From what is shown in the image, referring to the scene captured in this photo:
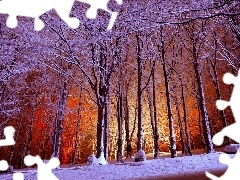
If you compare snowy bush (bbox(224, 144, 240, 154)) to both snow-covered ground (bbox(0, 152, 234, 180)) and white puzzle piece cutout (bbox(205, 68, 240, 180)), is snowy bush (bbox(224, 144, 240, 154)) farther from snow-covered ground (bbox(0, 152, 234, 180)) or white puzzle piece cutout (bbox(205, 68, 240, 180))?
white puzzle piece cutout (bbox(205, 68, 240, 180))

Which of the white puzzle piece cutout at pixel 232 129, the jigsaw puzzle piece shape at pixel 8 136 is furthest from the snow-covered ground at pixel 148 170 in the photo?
the jigsaw puzzle piece shape at pixel 8 136

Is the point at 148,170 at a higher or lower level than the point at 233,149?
lower

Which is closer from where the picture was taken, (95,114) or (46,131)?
(95,114)

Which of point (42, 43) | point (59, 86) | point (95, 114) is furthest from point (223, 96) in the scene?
point (42, 43)

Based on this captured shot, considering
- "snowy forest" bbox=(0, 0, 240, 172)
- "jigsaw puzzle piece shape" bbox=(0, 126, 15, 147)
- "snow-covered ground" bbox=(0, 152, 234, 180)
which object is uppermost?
"snowy forest" bbox=(0, 0, 240, 172)

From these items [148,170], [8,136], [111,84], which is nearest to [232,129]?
[148,170]

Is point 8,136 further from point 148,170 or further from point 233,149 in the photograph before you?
point 233,149

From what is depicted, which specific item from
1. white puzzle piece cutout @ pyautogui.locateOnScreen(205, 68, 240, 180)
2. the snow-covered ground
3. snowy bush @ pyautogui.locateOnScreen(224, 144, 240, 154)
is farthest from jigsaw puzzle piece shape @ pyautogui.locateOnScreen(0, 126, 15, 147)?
snowy bush @ pyautogui.locateOnScreen(224, 144, 240, 154)

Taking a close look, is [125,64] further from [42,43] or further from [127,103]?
[42,43]

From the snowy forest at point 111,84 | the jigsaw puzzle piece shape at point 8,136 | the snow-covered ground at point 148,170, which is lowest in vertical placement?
the snow-covered ground at point 148,170

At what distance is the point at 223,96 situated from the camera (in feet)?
77.8

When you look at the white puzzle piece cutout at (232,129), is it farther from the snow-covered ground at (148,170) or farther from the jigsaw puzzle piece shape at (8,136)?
the jigsaw puzzle piece shape at (8,136)

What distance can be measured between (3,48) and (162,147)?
52.0ft

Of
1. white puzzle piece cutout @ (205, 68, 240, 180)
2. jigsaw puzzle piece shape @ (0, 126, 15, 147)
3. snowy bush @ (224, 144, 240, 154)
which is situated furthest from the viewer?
snowy bush @ (224, 144, 240, 154)
